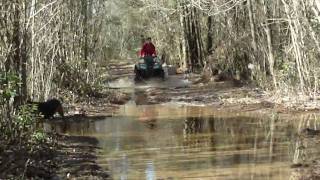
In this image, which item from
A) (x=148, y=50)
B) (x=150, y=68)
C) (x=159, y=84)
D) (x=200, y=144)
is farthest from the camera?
(x=150, y=68)

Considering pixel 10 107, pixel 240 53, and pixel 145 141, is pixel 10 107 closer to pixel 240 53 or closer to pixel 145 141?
pixel 145 141

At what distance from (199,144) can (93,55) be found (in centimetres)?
1191

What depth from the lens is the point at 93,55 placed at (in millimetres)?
23172

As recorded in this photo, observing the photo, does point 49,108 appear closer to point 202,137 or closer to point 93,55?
point 202,137

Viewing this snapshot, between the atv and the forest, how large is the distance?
8.14 feet

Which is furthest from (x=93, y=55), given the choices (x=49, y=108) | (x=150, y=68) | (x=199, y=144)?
(x=199, y=144)

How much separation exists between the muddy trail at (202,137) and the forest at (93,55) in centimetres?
66

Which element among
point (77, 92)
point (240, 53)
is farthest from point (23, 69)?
point (240, 53)

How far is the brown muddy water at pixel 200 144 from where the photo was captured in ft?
30.9

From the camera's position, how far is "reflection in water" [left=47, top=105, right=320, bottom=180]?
372 inches

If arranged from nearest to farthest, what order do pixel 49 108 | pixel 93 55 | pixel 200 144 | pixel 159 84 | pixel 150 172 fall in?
pixel 150 172, pixel 200 144, pixel 49 108, pixel 93 55, pixel 159 84

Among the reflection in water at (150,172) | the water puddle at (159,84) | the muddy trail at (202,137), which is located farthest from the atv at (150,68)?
the reflection in water at (150,172)

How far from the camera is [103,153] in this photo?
1142 cm

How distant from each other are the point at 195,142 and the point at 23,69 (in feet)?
12.3
